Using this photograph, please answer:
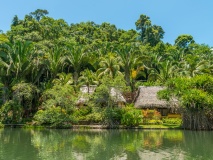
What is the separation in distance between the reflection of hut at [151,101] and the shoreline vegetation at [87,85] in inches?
11.2

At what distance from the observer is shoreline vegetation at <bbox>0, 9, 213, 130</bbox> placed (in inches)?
1079

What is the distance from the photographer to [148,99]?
109ft

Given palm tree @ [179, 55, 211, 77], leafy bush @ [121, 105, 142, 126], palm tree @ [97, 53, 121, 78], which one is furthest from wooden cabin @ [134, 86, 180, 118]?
leafy bush @ [121, 105, 142, 126]

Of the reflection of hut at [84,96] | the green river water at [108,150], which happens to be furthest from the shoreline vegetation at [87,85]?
the green river water at [108,150]

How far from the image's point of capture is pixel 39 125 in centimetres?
2955

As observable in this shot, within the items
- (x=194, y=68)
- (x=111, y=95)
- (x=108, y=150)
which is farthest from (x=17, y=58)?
(x=194, y=68)

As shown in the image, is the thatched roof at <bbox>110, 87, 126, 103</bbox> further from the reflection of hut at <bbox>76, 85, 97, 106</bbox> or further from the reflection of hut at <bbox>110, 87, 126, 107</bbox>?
the reflection of hut at <bbox>76, 85, 97, 106</bbox>

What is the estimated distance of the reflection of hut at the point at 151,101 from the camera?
107 ft

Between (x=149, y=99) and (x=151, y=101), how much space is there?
417mm

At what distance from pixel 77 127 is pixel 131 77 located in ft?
41.9

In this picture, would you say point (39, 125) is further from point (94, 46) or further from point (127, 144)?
point (94, 46)

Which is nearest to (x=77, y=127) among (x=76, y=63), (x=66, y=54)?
(x=76, y=63)

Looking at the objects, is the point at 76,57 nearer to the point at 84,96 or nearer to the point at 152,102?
Result: the point at 84,96

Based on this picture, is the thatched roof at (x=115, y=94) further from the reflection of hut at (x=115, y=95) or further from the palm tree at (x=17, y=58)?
the palm tree at (x=17, y=58)
